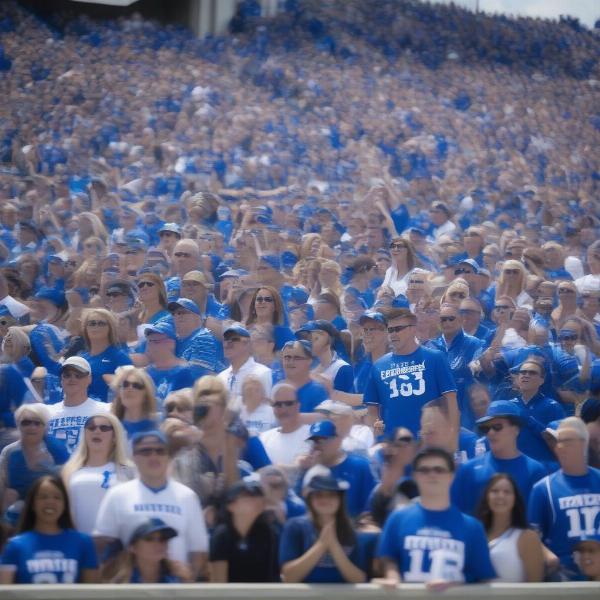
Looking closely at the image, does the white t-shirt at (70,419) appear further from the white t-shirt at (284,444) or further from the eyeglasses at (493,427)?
the eyeglasses at (493,427)

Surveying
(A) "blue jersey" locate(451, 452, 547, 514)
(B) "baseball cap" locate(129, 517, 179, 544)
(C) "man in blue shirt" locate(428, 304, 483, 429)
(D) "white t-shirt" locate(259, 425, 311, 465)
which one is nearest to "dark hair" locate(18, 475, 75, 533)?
(B) "baseball cap" locate(129, 517, 179, 544)

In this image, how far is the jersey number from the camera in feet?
23.3

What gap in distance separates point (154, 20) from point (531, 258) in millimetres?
20910

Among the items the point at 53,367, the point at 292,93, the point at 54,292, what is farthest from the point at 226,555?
the point at 292,93

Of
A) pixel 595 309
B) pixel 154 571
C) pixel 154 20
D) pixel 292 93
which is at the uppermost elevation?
pixel 154 20

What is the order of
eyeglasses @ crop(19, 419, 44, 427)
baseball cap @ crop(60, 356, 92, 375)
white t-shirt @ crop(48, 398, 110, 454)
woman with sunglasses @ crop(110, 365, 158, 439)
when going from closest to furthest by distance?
eyeglasses @ crop(19, 419, 44, 427), woman with sunglasses @ crop(110, 365, 158, 439), white t-shirt @ crop(48, 398, 110, 454), baseball cap @ crop(60, 356, 92, 375)

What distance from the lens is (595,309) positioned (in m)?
8.71

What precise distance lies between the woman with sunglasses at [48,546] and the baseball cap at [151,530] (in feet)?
0.56

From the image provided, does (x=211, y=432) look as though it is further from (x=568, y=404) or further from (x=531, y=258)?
(x=531, y=258)

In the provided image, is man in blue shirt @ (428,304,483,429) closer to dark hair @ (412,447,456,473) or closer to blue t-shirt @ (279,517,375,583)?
dark hair @ (412,447,456,473)

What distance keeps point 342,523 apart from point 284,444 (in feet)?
4.03

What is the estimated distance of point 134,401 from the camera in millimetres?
6254

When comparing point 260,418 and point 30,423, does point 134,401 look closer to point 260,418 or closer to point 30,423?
point 30,423

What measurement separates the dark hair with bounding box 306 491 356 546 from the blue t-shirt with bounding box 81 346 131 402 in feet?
7.85
